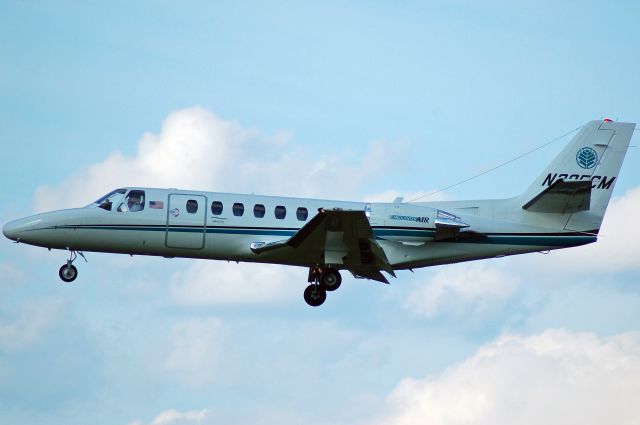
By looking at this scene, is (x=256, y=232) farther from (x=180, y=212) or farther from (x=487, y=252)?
(x=487, y=252)

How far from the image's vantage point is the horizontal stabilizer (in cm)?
2795

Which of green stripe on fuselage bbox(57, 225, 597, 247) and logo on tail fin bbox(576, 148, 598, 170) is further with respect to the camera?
logo on tail fin bbox(576, 148, 598, 170)

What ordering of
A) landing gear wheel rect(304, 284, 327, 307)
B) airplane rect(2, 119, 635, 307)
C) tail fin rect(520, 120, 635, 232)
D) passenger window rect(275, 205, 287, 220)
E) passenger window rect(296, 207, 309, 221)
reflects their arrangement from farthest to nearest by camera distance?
tail fin rect(520, 120, 635, 232) < landing gear wheel rect(304, 284, 327, 307) < passenger window rect(296, 207, 309, 221) < passenger window rect(275, 205, 287, 220) < airplane rect(2, 119, 635, 307)

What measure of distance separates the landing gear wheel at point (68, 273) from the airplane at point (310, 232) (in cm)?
3

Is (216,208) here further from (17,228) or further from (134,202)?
(17,228)

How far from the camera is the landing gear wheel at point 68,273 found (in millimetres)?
28734

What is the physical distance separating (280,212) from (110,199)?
462 cm

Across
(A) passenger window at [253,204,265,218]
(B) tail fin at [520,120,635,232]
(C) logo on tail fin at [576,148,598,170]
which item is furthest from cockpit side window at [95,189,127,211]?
(C) logo on tail fin at [576,148,598,170]

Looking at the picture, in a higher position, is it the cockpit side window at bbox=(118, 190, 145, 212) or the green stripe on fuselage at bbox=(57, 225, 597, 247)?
the cockpit side window at bbox=(118, 190, 145, 212)

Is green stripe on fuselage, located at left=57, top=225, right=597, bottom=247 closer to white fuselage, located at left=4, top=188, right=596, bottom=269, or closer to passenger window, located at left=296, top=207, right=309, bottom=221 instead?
white fuselage, located at left=4, top=188, right=596, bottom=269

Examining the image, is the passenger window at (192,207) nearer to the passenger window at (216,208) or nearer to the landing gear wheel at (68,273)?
the passenger window at (216,208)

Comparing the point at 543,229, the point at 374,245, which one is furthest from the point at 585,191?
the point at 374,245

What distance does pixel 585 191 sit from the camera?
28.0 metres

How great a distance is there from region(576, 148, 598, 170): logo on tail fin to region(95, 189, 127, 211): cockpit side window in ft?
41.7
